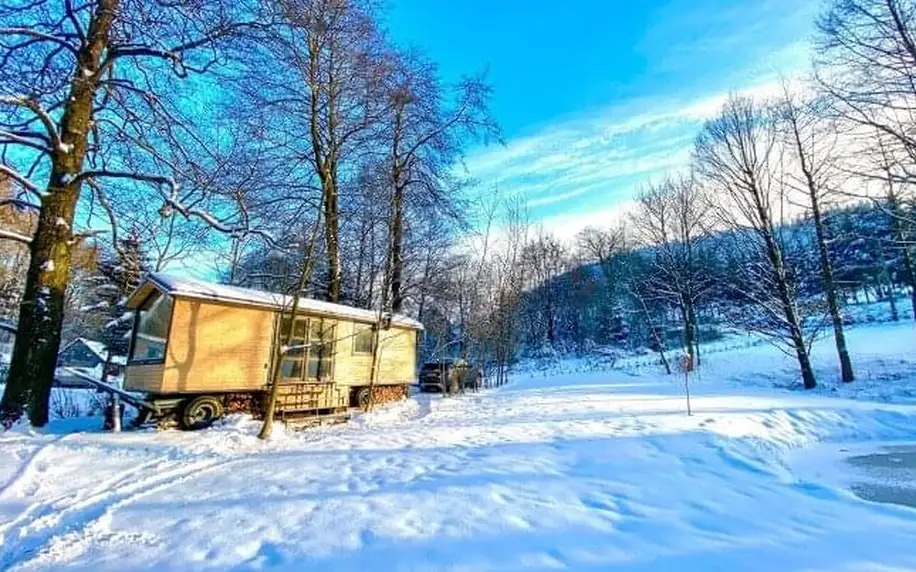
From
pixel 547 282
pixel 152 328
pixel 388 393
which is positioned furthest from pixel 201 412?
pixel 547 282

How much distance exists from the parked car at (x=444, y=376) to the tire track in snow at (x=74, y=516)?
39.3ft

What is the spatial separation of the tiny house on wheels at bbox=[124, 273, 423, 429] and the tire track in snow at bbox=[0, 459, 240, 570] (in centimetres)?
254

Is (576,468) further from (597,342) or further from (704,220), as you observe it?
(597,342)

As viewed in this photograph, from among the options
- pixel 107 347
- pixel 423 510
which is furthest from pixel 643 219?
pixel 107 347

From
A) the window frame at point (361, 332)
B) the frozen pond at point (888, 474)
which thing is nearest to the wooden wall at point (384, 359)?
the window frame at point (361, 332)

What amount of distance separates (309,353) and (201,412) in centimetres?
261

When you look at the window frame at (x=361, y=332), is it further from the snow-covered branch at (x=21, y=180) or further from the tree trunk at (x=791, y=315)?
the tree trunk at (x=791, y=315)

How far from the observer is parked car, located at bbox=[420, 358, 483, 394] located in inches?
660

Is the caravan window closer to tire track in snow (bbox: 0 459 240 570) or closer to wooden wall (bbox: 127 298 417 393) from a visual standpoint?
wooden wall (bbox: 127 298 417 393)

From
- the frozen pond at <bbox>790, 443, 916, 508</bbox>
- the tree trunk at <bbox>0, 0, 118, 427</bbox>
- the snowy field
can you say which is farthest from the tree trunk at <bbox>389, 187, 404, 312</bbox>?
→ the frozen pond at <bbox>790, 443, 916, 508</bbox>

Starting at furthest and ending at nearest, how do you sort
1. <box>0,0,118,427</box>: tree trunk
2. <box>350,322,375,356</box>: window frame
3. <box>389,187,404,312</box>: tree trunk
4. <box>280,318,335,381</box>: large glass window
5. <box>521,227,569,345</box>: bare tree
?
<box>521,227,569,345</box>: bare tree → <box>389,187,404,312</box>: tree trunk → <box>350,322,375,356</box>: window frame → <box>280,318,335,381</box>: large glass window → <box>0,0,118,427</box>: tree trunk

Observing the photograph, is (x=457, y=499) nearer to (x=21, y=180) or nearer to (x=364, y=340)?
(x=21, y=180)

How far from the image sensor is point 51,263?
22.3 feet

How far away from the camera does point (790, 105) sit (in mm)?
15859
